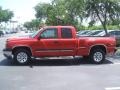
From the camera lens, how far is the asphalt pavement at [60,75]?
981 cm

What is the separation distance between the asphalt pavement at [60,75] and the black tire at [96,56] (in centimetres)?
31

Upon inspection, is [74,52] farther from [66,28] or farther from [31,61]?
[31,61]

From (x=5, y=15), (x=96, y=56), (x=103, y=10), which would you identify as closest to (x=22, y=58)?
(x=96, y=56)

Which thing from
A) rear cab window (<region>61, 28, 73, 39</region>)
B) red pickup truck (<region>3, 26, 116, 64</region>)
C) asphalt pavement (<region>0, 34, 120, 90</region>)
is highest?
rear cab window (<region>61, 28, 73, 39</region>)

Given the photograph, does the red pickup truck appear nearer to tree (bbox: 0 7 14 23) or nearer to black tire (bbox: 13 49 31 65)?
black tire (bbox: 13 49 31 65)

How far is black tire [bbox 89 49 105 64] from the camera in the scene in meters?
15.4

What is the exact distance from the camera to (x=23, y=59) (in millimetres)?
14766

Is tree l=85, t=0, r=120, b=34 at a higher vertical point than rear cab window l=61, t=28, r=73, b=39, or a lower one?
higher

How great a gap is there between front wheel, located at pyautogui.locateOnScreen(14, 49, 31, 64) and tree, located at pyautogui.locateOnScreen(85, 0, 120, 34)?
791 centimetres

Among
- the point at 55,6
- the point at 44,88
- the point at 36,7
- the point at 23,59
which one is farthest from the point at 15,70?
the point at 36,7

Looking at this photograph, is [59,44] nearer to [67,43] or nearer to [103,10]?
[67,43]

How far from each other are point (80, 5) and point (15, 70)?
31.4ft

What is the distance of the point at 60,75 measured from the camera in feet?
38.8

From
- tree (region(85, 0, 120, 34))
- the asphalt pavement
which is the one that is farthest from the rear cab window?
tree (region(85, 0, 120, 34))
